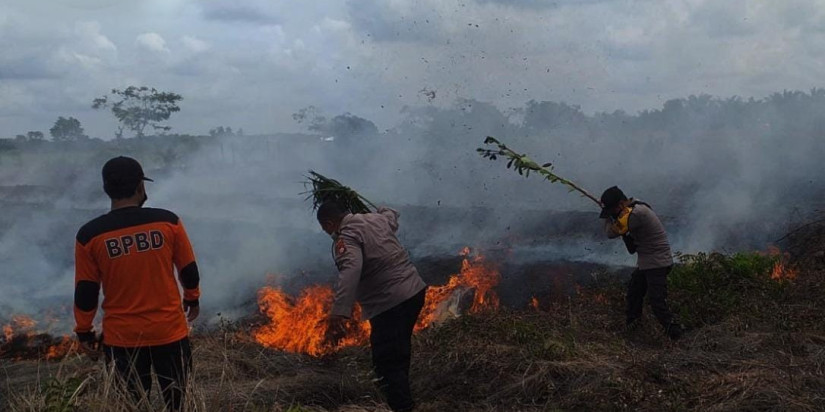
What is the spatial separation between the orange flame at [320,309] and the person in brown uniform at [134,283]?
8.37 feet

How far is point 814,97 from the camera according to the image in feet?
61.6

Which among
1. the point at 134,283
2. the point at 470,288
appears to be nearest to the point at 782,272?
the point at 470,288

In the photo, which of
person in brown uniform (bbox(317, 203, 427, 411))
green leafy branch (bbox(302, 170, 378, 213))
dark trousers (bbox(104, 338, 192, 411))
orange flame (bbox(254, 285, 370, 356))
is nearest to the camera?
dark trousers (bbox(104, 338, 192, 411))

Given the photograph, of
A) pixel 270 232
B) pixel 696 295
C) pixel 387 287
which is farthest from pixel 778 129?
pixel 387 287

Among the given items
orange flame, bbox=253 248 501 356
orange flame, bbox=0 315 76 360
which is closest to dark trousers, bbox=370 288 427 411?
orange flame, bbox=253 248 501 356

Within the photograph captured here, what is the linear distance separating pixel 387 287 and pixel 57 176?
2384cm

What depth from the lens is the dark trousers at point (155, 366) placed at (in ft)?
11.6

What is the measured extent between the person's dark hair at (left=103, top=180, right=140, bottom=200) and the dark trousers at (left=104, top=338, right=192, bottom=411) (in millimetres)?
833

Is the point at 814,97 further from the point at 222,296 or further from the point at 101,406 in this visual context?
the point at 101,406

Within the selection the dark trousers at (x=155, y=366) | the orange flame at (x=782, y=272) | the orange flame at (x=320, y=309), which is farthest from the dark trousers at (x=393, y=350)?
the orange flame at (x=782, y=272)

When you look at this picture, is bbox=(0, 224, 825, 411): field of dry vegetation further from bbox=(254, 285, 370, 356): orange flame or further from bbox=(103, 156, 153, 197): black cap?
bbox=(103, 156, 153, 197): black cap

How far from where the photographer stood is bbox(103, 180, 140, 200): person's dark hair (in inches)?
137

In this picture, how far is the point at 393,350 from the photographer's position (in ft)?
14.5

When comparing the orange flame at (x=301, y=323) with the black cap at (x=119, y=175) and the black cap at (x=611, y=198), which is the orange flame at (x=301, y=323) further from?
the black cap at (x=119, y=175)
